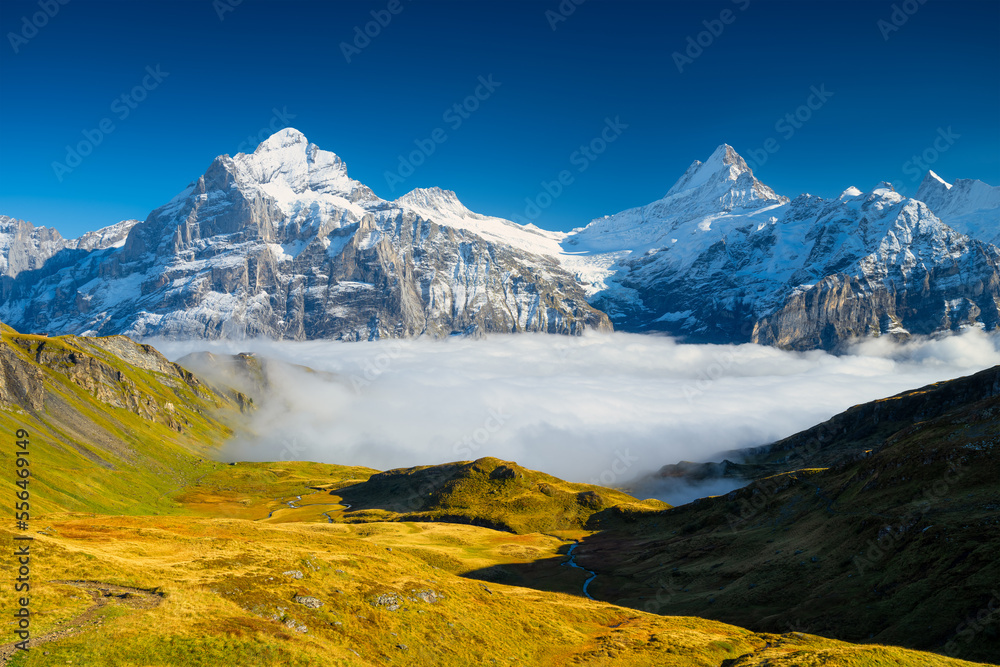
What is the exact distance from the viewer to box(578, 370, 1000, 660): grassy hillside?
66500 mm

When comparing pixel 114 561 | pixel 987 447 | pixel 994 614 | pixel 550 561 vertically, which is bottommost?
pixel 550 561

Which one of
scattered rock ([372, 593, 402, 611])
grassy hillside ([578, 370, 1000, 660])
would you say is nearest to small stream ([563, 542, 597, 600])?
grassy hillside ([578, 370, 1000, 660])

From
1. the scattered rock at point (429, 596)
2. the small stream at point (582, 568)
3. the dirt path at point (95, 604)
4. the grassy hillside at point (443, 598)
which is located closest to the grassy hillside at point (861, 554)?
the grassy hillside at point (443, 598)

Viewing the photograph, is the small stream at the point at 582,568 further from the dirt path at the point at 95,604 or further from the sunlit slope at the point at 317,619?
the dirt path at the point at 95,604

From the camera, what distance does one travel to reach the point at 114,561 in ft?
182

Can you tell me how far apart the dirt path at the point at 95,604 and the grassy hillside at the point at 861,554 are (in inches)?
3075

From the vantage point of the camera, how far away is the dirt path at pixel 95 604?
38656mm

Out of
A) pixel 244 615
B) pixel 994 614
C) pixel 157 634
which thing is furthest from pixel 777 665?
pixel 157 634

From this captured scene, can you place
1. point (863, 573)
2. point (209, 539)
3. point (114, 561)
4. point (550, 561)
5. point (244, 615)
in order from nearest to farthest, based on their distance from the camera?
point (244, 615)
point (114, 561)
point (209, 539)
point (863, 573)
point (550, 561)

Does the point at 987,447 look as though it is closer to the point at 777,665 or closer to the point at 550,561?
the point at 777,665

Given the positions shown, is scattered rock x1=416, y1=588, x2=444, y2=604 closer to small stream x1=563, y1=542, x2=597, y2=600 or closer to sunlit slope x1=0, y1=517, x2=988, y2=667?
sunlit slope x1=0, y1=517, x2=988, y2=667

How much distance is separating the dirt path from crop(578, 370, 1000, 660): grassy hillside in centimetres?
7810

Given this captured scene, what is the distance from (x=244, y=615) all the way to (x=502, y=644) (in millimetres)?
28342

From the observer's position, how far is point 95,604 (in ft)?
151
